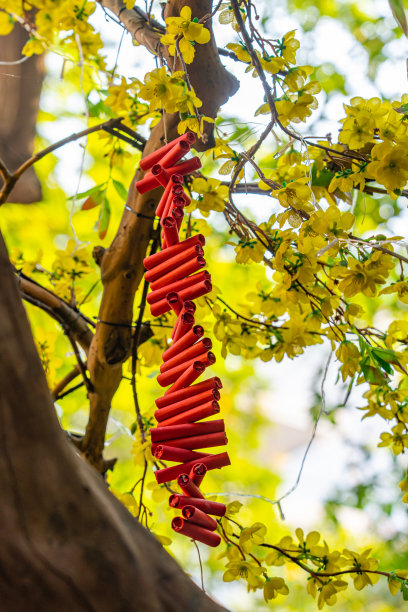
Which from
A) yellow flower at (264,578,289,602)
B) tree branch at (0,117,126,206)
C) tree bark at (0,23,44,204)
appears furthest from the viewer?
tree bark at (0,23,44,204)

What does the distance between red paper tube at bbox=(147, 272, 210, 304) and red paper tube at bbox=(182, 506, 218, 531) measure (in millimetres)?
211

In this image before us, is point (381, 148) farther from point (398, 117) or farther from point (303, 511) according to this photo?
point (303, 511)

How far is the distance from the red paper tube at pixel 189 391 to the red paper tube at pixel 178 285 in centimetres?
10

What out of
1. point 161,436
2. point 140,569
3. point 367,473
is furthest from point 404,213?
point 140,569

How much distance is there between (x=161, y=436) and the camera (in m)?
0.52

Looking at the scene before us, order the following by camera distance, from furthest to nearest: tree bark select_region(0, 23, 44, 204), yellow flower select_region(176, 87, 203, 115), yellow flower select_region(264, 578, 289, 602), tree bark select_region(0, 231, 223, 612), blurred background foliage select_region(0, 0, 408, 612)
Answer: blurred background foliage select_region(0, 0, 408, 612)
tree bark select_region(0, 23, 44, 204)
yellow flower select_region(264, 578, 289, 602)
yellow flower select_region(176, 87, 203, 115)
tree bark select_region(0, 231, 223, 612)

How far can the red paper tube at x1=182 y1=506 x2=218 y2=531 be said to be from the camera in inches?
18.9

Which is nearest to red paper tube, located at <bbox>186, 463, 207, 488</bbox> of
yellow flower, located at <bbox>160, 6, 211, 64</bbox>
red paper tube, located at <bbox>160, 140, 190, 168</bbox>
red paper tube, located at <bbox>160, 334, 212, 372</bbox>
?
red paper tube, located at <bbox>160, 334, 212, 372</bbox>

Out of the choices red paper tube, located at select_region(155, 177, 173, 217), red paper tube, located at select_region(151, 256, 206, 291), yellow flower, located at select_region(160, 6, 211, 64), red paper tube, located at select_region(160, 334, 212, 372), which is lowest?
red paper tube, located at select_region(160, 334, 212, 372)

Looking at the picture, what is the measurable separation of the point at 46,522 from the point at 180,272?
0.27 m

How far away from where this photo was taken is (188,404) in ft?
1.71

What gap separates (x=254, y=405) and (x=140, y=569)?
313 cm

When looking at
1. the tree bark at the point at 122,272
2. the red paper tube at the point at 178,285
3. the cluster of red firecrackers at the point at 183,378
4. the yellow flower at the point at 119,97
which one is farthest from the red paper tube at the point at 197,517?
the yellow flower at the point at 119,97

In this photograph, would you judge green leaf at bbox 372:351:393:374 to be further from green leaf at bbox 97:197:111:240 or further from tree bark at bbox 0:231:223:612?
green leaf at bbox 97:197:111:240
